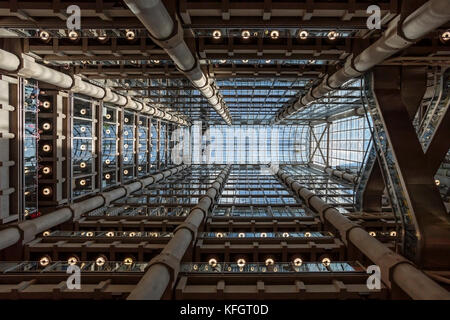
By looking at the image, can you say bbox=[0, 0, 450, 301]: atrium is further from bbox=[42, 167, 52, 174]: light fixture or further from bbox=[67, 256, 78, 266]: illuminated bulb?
bbox=[67, 256, 78, 266]: illuminated bulb

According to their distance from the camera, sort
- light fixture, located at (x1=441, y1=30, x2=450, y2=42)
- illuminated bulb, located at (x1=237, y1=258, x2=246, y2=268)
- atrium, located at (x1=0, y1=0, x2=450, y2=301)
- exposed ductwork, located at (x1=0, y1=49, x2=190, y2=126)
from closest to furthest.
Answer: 1. atrium, located at (x1=0, y1=0, x2=450, y2=301)
2. light fixture, located at (x1=441, y1=30, x2=450, y2=42)
3. illuminated bulb, located at (x1=237, y1=258, x2=246, y2=268)
4. exposed ductwork, located at (x1=0, y1=49, x2=190, y2=126)

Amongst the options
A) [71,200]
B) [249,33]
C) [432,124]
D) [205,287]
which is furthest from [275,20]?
[71,200]

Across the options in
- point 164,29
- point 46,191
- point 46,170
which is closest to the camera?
point 164,29

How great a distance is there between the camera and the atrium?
461 inches

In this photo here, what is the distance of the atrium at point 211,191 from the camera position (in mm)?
11703

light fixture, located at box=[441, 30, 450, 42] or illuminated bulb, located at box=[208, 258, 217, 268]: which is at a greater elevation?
light fixture, located at box=[441, 30, 450, 42]

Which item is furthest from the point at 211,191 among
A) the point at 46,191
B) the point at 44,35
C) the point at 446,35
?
the point at 446,35

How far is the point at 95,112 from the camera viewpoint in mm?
27094

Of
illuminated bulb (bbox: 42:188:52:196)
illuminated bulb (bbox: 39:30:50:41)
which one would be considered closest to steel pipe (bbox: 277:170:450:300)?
illuminated bulb (bbox: 39:30:50:41)

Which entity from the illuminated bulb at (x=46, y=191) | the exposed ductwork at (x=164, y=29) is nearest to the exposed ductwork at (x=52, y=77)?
the illuminated bulb at (x=46, y=191)

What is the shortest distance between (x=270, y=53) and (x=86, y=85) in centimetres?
1417

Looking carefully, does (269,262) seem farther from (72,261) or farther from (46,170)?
(46,170)

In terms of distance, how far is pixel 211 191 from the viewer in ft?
92.5

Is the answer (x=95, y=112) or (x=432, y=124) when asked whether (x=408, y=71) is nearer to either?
(x=432, y=124)
